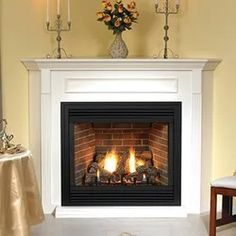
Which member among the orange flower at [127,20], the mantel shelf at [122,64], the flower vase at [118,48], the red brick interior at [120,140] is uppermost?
the orange flower at [127,20]

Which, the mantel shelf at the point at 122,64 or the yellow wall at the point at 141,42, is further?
the yellow wall at the point at 141,42

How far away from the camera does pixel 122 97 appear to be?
4.00 metres

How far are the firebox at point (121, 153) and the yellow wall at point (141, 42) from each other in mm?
385

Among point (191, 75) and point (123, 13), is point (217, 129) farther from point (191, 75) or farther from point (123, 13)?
point (123, 13)

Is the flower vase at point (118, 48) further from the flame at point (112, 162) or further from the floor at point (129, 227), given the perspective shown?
the floor at point (129, 227)

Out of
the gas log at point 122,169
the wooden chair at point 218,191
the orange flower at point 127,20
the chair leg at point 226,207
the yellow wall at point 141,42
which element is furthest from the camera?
the gas log at point 122,169

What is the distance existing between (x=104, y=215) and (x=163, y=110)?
0.94 meters

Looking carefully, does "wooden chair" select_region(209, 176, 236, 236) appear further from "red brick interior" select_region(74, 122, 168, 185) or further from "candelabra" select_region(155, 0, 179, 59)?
"candelabra" select_region(155, 0, 179, 59)

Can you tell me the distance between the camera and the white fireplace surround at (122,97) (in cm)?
396

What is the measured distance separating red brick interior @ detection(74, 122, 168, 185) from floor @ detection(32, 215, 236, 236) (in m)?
0.39

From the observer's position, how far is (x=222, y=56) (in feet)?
13.4

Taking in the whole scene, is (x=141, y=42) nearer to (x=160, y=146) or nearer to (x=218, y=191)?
(x=160, y=146)

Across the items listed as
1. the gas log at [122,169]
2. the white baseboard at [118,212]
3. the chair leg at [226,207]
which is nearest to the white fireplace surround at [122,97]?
the white baseboard at [118,212]

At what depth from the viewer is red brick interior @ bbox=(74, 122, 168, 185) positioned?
13.7 ft
